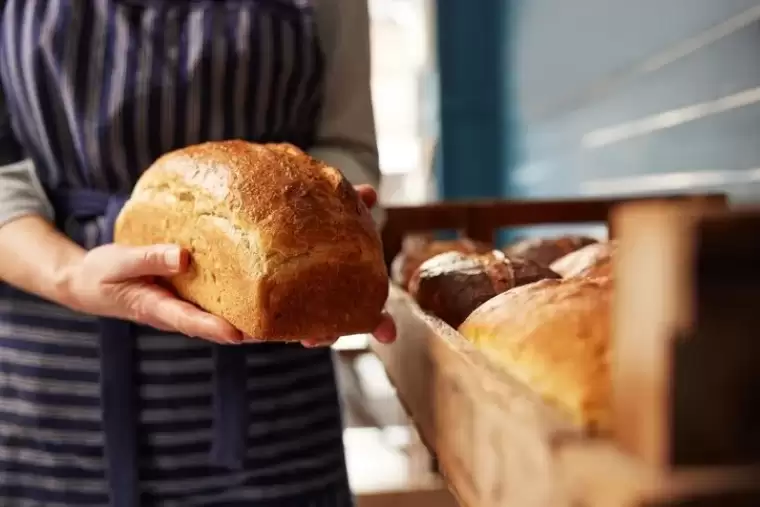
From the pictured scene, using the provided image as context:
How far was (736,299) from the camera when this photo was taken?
239mm

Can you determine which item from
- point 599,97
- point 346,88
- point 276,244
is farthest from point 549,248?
point 599,97

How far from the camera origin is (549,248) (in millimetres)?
960

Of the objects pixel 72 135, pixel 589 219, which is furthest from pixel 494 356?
pixel 589 219

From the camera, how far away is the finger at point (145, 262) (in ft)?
2.09

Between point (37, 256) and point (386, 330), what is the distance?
1.05ft

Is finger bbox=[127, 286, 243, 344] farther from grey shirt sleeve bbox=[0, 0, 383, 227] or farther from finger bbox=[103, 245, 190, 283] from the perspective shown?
grey shirt sleeve bbox=[0, 0, 383, 227]

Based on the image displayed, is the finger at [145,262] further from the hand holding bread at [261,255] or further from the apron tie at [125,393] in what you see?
the apron tie at [125,393]

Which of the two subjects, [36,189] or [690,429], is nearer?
[690,429]

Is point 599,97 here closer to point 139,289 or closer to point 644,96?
point 644,96

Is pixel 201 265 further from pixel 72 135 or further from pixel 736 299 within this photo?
pixel 736 299

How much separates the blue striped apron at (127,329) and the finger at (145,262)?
205 mm

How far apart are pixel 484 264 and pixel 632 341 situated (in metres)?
0.50

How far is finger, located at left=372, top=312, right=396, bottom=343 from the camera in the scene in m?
0.68

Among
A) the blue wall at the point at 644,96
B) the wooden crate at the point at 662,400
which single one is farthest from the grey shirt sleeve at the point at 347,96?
the wooden crate at the point at 662,400
